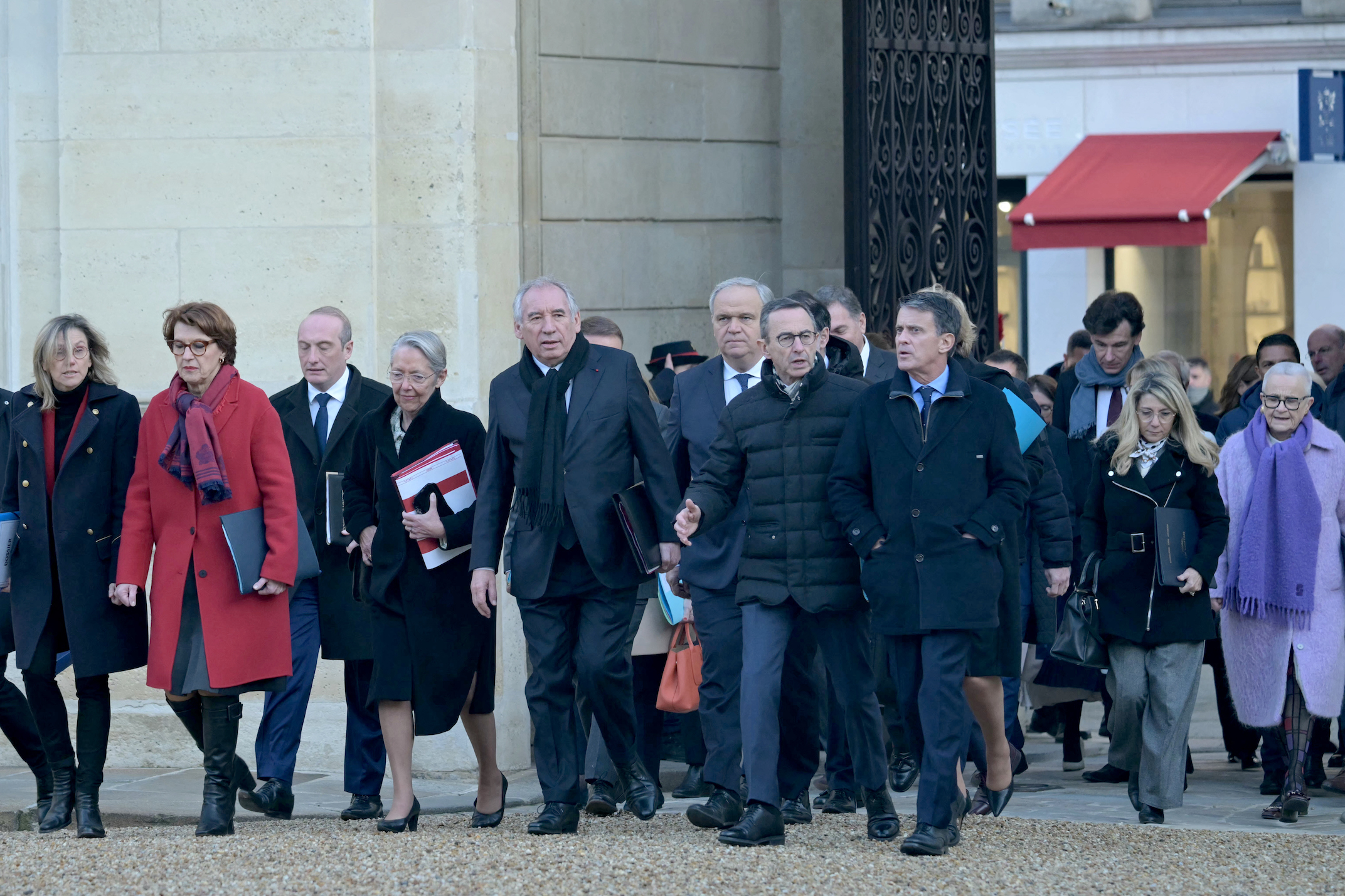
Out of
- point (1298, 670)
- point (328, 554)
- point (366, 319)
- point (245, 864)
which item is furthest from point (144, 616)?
point (1298, 670)

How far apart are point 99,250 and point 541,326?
3.16 metres

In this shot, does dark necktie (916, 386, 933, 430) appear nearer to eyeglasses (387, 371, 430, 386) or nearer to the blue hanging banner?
eyeglasses (387, 371, 430, 386)

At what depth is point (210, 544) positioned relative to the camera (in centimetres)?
672

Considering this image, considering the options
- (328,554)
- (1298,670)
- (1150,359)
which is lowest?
(1298,670)

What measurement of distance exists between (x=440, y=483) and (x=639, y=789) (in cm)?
132

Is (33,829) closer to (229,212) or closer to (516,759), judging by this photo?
(516,759)

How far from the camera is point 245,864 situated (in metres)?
5.92

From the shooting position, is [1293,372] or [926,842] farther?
[1293,372]

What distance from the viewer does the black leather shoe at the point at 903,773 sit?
809cm

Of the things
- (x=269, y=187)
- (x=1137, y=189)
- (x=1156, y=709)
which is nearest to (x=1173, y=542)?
(x=1156, y=709)

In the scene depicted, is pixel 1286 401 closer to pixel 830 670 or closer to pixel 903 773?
pixel 903 773

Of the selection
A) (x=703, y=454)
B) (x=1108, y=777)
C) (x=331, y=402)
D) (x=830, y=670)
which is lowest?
(x=1108, y=777)

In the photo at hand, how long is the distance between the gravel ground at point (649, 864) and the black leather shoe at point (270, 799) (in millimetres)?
640

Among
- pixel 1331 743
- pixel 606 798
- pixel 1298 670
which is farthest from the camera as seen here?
pixel 1331 743
